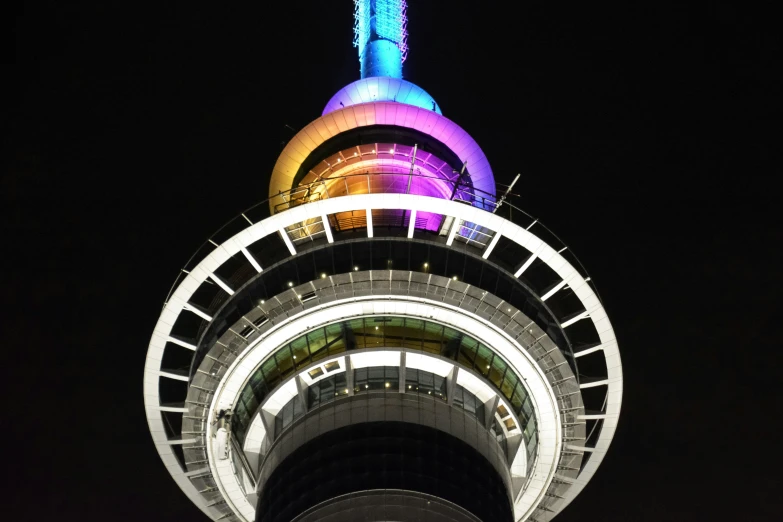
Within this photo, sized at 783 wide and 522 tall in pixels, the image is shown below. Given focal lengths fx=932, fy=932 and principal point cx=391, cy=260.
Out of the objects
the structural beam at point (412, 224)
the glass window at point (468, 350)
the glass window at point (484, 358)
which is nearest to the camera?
the structural beam at point (412, 224)

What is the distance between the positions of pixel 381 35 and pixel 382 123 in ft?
44.4

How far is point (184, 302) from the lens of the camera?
3750 cm

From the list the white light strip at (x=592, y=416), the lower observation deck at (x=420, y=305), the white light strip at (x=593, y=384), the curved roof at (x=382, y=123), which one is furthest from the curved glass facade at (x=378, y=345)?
the curved roof at (x=382, y=123)

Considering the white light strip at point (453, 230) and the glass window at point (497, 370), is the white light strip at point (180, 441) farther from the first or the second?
the white light strip at point (453, 230)

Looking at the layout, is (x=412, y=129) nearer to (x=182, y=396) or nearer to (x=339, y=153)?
(x=339, y=153)

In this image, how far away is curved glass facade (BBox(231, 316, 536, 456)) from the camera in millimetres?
37781

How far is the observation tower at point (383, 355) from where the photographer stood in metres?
36.1

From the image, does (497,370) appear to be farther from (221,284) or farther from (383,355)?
(221,284)

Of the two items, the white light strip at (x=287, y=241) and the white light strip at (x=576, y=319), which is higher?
the white light strip at (x=287, y=241)

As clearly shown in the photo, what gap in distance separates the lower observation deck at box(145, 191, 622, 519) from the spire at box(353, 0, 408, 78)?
19.6m

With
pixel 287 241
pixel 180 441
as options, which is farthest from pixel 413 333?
pixel 180 441

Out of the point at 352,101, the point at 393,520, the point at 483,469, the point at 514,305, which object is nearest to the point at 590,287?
the point at 514,305

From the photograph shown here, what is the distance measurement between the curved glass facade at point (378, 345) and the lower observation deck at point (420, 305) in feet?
1.38

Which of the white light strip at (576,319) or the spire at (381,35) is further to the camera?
the spire at (381,35)
